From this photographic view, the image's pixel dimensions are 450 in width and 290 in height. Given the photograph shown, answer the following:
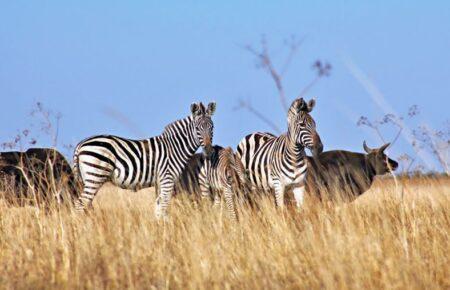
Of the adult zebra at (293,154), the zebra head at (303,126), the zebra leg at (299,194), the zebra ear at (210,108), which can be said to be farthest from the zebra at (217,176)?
the zebra head at (303,126)

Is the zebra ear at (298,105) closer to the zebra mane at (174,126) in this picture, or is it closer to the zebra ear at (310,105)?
the zebra ear at (310,105)

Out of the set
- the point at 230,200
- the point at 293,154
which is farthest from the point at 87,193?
the point at 293,154

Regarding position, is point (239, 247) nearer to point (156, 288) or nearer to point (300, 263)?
point (300, 263)

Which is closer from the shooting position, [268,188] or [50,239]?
[50,239]

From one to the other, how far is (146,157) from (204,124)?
1026 millimetres

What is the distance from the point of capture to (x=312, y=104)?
41.2ft

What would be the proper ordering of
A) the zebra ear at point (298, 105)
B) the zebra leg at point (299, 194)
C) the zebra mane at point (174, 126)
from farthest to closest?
the zebra mane at point (174, 126), the zebra ear at point (298, 105), the zebra leg at point (299, 194)

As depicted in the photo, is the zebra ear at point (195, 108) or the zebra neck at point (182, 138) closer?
the zebra ear at point (195, 108)

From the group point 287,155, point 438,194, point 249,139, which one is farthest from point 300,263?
point 249,139

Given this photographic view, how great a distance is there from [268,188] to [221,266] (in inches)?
289

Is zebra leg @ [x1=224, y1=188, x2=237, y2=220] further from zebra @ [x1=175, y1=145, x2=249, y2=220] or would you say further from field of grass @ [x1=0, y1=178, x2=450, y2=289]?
field of grass @ [x1=0, y1=178, x2=450, y2=289]

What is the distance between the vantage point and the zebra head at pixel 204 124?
13617mm

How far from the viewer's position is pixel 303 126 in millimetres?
12344

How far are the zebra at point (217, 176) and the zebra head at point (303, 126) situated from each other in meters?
1.33
